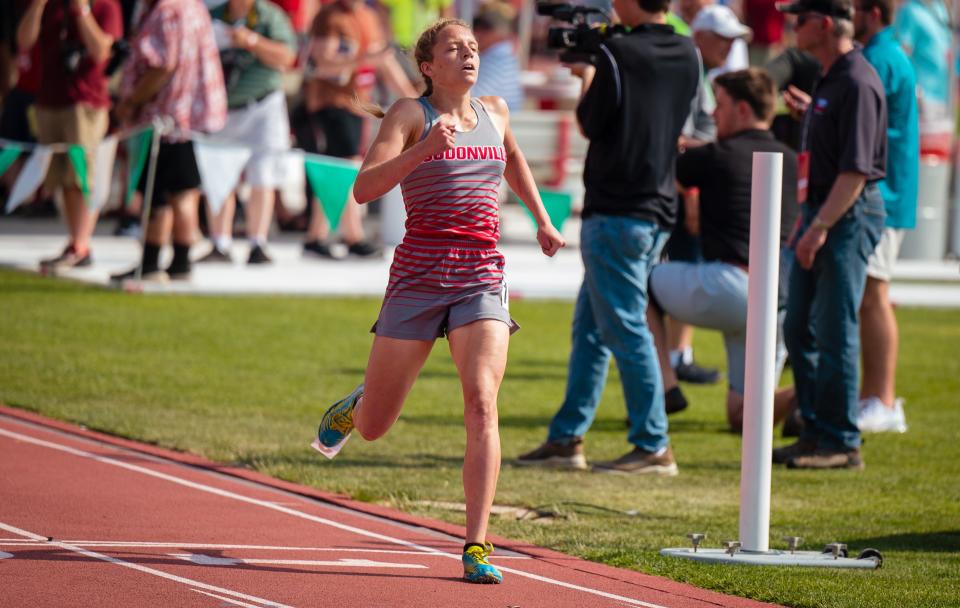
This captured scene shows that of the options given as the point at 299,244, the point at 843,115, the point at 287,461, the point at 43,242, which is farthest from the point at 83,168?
the point at 843,115

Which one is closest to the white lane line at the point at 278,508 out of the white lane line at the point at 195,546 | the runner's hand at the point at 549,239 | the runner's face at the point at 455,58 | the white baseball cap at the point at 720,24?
the white lane line at the point at 195,546

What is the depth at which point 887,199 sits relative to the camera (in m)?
9.37

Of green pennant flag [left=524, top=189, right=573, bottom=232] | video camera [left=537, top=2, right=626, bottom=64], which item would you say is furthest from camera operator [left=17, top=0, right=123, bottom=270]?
video camera [left=537, top=2, right=626, bottom=64]

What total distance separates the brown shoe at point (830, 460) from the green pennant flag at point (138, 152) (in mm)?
6818

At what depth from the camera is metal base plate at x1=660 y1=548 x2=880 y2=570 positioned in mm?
6258

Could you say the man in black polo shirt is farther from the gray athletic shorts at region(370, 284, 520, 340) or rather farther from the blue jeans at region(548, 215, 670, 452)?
the gray athletic shorts at region(370, 284, 520, 340)

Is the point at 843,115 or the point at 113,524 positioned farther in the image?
the point at 843,115

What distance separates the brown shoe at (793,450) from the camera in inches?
339

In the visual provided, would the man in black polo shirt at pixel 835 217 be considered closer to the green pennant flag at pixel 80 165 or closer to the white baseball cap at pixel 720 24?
the white baseball cap at pixel 720 24

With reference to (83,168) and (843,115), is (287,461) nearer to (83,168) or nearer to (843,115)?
(843,115)

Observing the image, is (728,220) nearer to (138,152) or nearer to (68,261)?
(138,152)

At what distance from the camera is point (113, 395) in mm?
9461

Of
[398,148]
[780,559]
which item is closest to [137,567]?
[398,148]

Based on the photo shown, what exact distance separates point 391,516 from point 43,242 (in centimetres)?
1044
